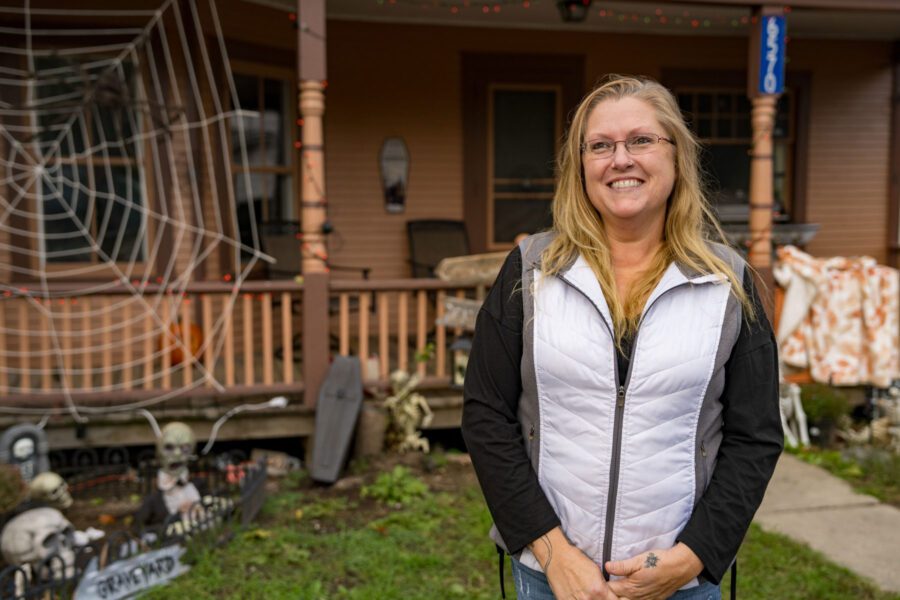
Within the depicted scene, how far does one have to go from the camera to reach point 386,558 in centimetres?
378

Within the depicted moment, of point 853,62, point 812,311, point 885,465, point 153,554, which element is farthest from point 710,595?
point 853,62

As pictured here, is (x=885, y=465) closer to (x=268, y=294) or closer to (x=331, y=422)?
(x=331, y=422)

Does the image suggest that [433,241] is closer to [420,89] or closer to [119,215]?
[420,89]

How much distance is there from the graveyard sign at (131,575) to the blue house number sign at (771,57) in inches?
187

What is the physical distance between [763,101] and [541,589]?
4905 millimetres

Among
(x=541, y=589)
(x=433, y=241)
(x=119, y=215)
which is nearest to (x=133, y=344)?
(x=119, y=215)

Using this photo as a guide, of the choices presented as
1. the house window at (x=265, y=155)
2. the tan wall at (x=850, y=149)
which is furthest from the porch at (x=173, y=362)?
the tan wall at (x=850, y=149)

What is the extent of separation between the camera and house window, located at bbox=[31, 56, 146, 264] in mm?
5543

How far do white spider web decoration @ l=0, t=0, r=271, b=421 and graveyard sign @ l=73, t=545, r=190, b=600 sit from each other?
1766 mm

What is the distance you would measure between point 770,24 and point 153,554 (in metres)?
5.11

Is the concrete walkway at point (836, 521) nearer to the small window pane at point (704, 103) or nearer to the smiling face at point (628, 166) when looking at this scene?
the smiling face at point (628, 166)

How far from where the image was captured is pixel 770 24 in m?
5.70

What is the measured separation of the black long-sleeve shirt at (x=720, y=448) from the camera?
162cm

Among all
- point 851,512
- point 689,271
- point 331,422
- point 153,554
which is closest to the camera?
point 689,271
